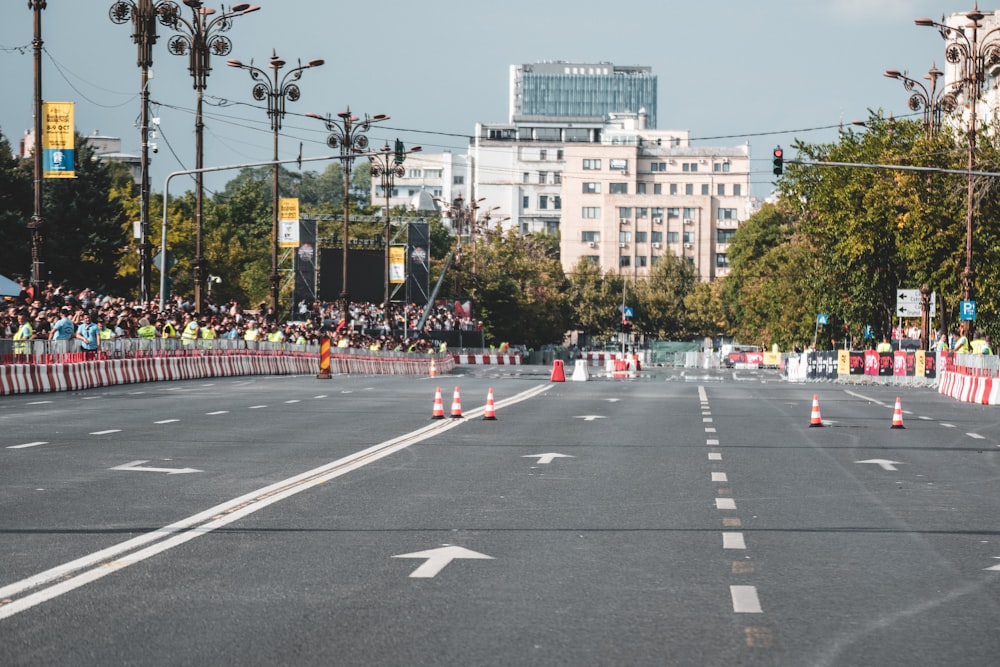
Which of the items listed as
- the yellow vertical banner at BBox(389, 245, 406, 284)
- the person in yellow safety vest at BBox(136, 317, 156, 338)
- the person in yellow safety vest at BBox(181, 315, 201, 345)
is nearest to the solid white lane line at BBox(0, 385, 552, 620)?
the person in yellow safety vest at BBox(136, 317, 156, 338)

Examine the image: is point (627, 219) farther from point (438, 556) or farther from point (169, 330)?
point (438, 556)

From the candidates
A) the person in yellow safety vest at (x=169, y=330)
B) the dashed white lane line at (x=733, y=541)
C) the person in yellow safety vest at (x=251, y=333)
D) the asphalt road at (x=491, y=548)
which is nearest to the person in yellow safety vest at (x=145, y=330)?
the person in yellow safety vest at (x=169, y=330)

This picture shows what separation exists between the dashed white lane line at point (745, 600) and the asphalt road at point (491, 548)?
31 millimetres

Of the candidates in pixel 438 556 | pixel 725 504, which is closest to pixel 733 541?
pixel 438 556

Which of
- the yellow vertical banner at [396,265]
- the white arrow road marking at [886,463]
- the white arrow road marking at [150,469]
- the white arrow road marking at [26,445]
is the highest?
the yellow vertical banner at [396,265]

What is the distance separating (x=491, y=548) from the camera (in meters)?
11.2

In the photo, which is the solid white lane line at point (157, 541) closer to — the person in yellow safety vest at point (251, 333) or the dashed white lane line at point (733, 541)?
the dashed white lane line at point (733, 541)

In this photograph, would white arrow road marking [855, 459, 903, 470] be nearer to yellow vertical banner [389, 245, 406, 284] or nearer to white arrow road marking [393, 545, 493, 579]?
white arrow road marking [393, 545, 493, 579]

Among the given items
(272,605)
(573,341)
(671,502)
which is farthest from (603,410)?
(573,341)

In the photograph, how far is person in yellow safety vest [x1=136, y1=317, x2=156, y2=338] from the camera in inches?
1823

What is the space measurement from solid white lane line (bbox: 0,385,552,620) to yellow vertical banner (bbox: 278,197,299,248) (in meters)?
54.3

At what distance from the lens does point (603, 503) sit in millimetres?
14289

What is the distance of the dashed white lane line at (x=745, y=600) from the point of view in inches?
346

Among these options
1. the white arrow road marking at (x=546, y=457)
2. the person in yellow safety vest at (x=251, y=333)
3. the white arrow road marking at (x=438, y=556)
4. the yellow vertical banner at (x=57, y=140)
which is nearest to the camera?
the white arrow road marking at (x=438, y=556)
